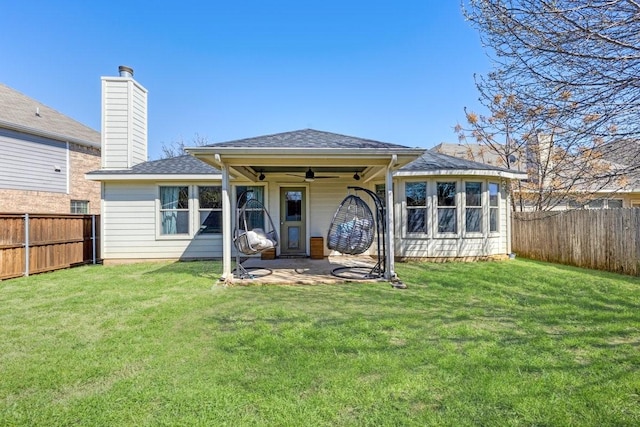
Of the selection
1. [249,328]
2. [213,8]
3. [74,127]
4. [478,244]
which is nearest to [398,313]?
[249,328]

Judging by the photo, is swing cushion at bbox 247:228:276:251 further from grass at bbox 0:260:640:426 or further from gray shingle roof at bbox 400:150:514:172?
gray shingle roof at bbox 400:150:514:172

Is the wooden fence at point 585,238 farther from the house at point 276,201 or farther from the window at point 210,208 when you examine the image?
the window at point 210,208

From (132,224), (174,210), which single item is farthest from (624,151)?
(132,224)

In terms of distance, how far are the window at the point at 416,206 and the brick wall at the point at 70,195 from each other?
1414 centimetres

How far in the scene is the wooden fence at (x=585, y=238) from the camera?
22.3ft

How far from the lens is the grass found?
2.08m

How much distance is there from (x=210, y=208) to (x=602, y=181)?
8.49 meters

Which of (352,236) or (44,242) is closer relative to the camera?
(352,236)

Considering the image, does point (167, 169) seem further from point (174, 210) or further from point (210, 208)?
point (210, 208)

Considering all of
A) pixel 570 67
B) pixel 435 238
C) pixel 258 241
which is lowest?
pixel 435 238

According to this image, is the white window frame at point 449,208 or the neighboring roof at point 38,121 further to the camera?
the neighboring roof at point 38,121

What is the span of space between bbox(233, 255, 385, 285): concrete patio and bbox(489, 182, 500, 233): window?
3460 mm

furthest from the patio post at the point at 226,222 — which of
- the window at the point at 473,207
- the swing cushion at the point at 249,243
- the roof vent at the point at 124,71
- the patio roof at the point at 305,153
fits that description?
the window at the point at 473,207

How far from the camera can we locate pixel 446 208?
8359mm
